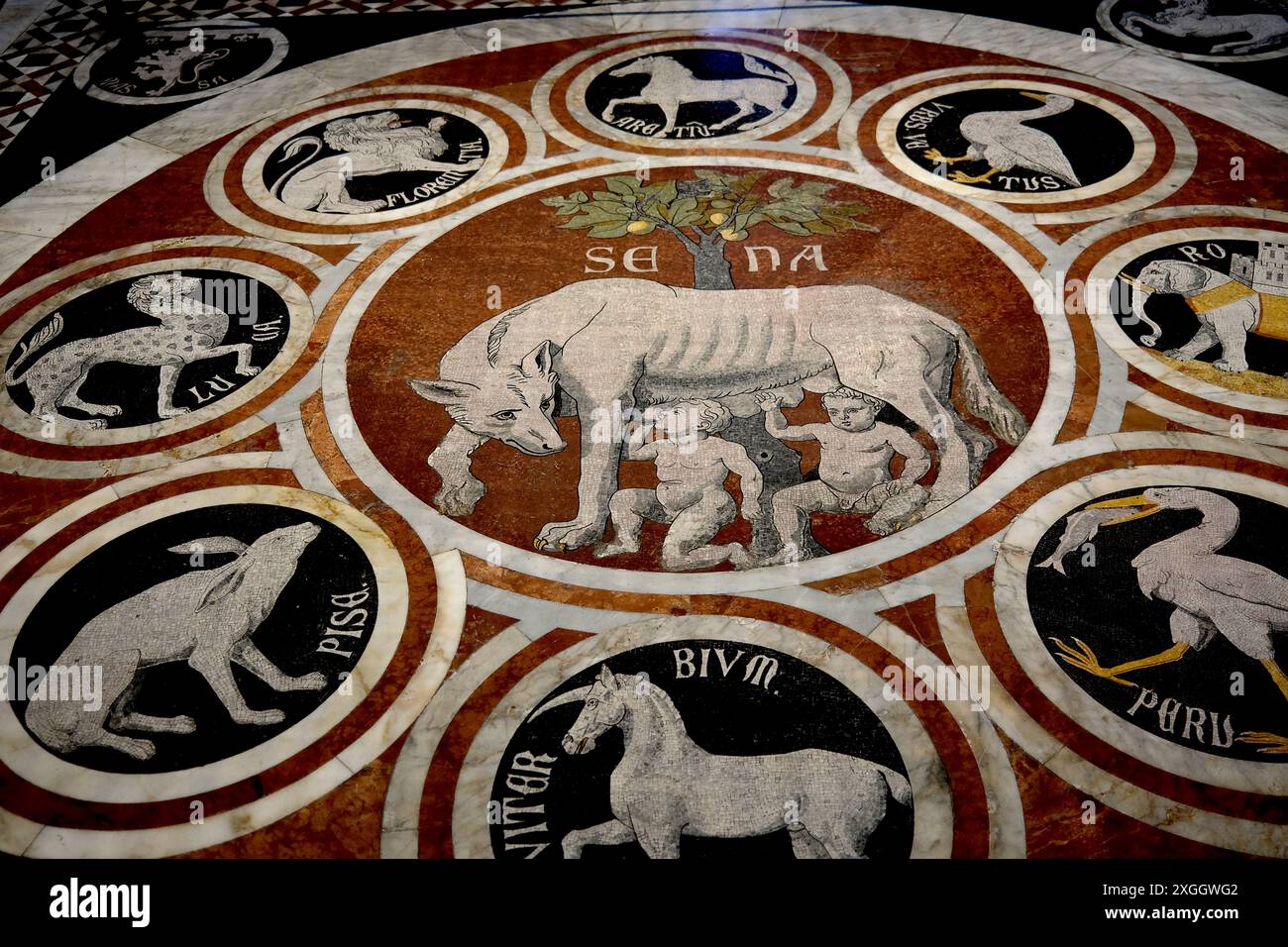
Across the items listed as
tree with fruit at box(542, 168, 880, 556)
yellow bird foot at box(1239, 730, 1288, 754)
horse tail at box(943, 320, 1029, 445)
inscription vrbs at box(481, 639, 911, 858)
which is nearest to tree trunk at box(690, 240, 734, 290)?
tree with fruit at box(542, 168, 880, 556)

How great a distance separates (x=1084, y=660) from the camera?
163 inches

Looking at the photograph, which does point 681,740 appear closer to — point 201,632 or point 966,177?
point 201,632

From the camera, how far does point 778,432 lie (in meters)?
5.05

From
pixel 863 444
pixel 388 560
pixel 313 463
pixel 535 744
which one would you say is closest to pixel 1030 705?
pixel 863 444

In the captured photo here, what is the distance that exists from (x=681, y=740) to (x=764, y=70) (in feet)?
17.2

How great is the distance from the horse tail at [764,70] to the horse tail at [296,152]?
2.89m

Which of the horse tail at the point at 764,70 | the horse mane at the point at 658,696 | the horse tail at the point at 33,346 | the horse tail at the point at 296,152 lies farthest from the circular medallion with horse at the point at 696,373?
the horse tail at the point at 33,346

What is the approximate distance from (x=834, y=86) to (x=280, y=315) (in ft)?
12.9

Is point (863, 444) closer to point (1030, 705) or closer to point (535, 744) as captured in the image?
point (1030, 705)

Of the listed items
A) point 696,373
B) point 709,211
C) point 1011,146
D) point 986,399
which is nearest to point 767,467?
point 696,373

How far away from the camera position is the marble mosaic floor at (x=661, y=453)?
Answer: 3869mm

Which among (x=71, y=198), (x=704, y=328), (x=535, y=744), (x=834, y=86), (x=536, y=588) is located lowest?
(x=535, y=744)

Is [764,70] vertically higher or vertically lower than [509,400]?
higher

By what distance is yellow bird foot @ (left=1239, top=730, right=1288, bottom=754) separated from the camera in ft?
12.6
